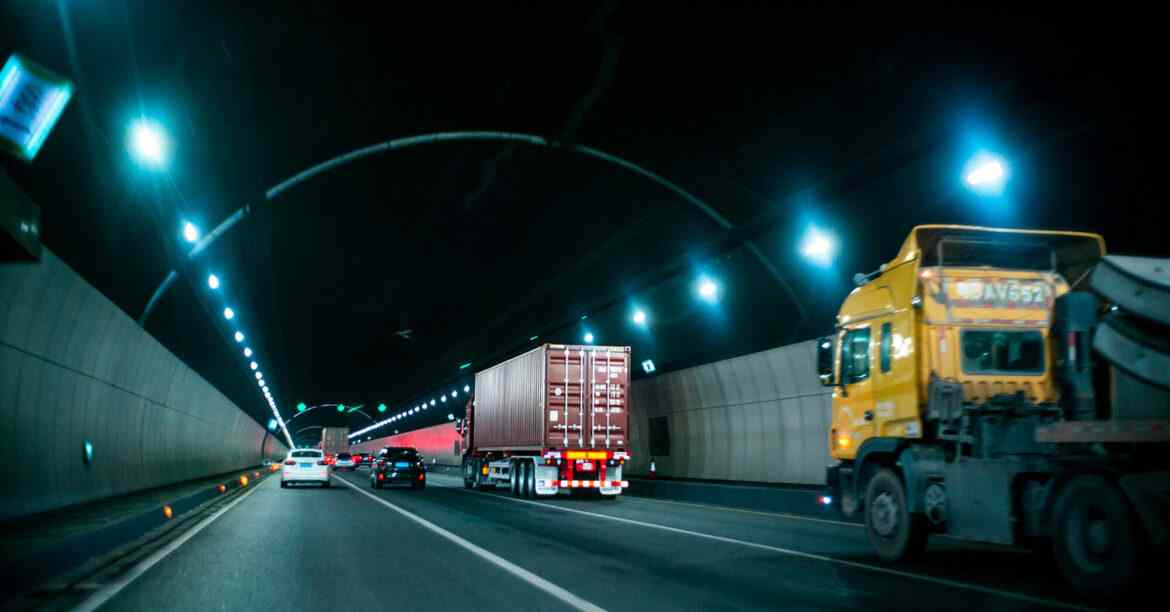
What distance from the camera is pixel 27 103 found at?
1102cm

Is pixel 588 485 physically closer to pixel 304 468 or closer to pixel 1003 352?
pixel 304 468

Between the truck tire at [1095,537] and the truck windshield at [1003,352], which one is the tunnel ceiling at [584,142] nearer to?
the truck windshield at [1003,352]

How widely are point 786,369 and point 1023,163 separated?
10625mm

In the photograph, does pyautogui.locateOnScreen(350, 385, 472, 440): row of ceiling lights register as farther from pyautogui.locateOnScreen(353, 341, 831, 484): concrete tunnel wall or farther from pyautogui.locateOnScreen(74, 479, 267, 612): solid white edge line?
pyautogui.locateOnScreen(74, 479, 267, 612): solid white edge line

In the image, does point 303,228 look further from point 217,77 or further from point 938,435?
point 938,435

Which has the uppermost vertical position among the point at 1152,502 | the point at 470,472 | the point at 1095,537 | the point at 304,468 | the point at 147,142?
the point at 147,142

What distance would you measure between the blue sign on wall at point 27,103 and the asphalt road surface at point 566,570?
509cm

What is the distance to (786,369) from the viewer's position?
24.5 m

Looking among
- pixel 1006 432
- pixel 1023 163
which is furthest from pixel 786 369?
pixel 1006 432

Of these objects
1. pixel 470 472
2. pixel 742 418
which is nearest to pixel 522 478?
pixel 742 418

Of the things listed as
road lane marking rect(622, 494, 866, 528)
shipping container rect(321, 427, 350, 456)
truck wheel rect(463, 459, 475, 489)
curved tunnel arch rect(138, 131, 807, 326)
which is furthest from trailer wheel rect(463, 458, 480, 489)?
shipping container rect(321, 427, 350, 456)

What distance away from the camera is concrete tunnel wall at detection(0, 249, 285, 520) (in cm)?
1418

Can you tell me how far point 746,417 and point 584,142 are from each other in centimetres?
1004

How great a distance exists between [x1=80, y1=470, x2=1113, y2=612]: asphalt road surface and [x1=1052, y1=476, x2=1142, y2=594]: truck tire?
35cm
